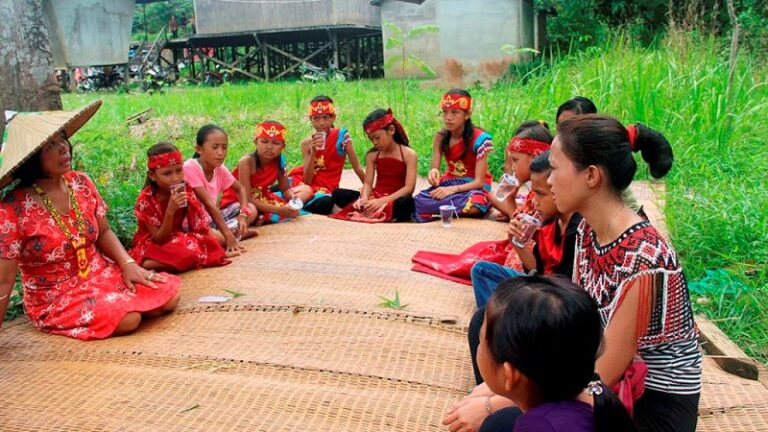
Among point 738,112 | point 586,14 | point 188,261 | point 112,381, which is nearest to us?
point 112,381

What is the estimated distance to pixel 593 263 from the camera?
2129mm

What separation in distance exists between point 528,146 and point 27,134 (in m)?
2.60

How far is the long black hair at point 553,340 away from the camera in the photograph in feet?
4.99

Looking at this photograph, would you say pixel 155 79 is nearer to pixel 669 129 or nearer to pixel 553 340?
pixel 669 129

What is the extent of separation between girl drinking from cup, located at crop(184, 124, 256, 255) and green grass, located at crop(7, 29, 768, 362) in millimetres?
574

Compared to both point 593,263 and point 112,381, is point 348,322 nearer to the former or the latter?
point 112,381

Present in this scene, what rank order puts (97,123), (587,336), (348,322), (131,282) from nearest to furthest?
1. (587,336)
2. (348,322)
3. (131,282)
4. (97,123)

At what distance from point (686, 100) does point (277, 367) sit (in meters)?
5.57

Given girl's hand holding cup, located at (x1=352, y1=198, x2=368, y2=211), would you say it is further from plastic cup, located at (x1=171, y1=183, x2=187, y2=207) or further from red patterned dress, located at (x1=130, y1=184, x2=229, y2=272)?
plastic cup, located at (x1=171, y1=183, x2=187, y2=207)

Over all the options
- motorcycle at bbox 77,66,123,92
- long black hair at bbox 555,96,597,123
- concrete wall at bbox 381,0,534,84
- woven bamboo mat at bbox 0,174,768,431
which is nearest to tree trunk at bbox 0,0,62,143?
woven bamboo mat at bbox 0,174,768,431

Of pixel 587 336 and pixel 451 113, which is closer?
pixel 587 336

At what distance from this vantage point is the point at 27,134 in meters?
3.07

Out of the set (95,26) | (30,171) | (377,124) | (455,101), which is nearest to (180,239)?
(30,171)

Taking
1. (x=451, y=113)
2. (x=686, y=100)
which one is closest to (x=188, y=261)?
(x=451, y=113)
